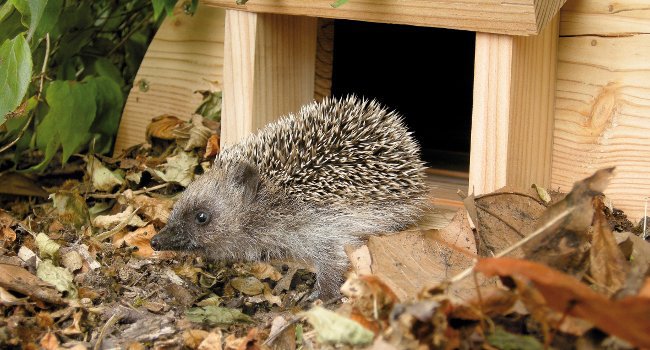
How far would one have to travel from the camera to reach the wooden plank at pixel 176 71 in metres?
5.37

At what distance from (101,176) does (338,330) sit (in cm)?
292

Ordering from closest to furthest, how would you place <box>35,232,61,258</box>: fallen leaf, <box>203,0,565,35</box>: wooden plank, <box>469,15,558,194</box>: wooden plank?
<box>203,0,565,35</box>: wooden plank → <box>469,15,558,194</box>: wooden plank → <box>35,232,61,258</box>: fallen leaf

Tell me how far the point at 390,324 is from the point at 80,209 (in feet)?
9.38

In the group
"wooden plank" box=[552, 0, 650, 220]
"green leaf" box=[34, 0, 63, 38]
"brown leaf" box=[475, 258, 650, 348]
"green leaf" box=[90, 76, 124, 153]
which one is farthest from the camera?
"green leaf" box=[90, 76, 124, 153]

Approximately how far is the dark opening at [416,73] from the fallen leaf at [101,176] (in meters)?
1.74

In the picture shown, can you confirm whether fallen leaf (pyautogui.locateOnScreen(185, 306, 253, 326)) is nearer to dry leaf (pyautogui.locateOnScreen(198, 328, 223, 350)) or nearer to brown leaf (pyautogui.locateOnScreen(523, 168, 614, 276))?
dry leaf (pyautogui.locateOnScreen(198, 328, 223, 350))

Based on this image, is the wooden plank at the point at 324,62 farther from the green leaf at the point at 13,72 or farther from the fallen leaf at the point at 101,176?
the green leaf at the point at 13,72

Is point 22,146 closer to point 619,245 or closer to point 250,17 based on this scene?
point 250,17

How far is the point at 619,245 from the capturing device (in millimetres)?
3279

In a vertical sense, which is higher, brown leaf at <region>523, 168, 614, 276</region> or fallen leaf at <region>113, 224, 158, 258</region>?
brown leaf at <region>523, 168, 614, 276</region>

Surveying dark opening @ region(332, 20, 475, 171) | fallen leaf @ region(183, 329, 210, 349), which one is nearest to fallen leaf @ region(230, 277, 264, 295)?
fallen leaf @ region(183, 329, 210, 349)

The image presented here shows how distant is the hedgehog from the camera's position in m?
4.32

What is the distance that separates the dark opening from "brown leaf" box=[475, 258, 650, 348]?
3.67 meters

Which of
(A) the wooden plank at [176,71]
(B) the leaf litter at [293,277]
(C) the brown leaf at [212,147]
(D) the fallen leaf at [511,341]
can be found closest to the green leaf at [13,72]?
(B) the leaf litter at [293,277]
